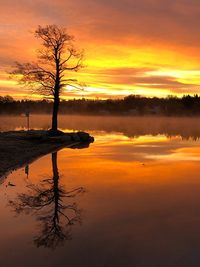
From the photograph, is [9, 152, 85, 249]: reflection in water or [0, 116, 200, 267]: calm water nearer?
[0, 116, 200, 267]: calm water

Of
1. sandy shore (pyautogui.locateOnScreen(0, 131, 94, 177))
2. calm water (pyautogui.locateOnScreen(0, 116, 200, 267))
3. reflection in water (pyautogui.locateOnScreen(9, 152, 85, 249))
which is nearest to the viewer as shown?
calm water (pyautogui.locateOnScreen(0, 116, 200, 267))

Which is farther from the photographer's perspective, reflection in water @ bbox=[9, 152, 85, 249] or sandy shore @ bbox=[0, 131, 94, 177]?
sandy shore @ bbox=[0, 131, 94, 177]

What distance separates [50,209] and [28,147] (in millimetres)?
17395

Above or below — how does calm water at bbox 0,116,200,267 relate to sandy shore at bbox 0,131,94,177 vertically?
below

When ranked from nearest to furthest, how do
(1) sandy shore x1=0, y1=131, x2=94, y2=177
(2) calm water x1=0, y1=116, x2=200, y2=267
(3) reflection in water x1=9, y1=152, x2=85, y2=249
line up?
(2) calm water x1=0, y1=116, x2=200, y2=267 → (3) reflection in water x1=9, y1=152, x2=85, y2=249 → (1) sandy shore x1=0, y1=131, x2=94, y2=177

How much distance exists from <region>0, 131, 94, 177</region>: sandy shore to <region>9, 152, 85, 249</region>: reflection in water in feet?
11.3

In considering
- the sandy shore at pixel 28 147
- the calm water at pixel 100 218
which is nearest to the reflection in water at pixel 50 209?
the calm water at pixel 100 218

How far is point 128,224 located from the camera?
10.1 metres

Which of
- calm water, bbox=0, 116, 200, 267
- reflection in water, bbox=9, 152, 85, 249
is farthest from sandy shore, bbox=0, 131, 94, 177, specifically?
reflection in water, bbox=9, 152, 85, 249

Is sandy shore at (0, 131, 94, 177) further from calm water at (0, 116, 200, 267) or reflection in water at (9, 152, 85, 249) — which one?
reflection in water at (9, 152, 85, 249)

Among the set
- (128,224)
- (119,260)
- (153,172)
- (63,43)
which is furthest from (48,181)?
(63,43)

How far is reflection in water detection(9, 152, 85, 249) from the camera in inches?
356

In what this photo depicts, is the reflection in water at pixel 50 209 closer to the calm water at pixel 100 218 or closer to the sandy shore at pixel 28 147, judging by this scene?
the calm water at pixel 100 218

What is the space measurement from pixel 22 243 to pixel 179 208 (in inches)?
209
